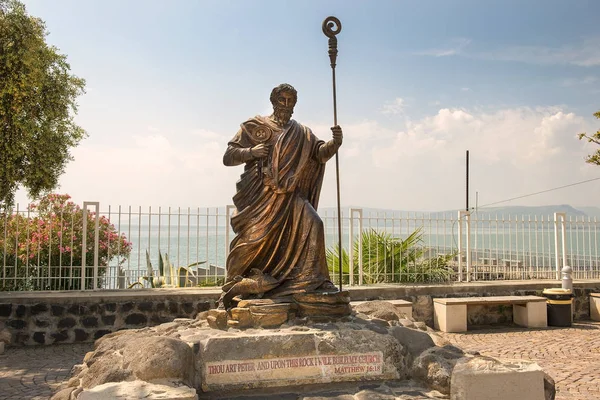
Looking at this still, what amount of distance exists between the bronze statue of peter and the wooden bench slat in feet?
16.0

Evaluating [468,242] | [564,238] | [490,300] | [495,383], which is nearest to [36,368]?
Result: [495,383]

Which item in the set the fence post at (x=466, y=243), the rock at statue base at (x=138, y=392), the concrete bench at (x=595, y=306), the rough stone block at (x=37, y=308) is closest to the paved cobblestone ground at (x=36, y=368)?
the rough stone block at (x=37, y=308)

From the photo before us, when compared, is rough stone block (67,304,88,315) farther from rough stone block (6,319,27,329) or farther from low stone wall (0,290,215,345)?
rough stone block (6,319,27,329)

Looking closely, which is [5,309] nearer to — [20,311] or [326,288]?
[20,311]

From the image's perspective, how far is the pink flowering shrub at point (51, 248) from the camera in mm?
8172

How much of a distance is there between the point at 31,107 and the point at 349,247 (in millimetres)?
6075

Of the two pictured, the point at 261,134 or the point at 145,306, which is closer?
the point at 261,134

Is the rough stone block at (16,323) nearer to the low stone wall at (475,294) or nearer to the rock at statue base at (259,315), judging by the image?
the rock at statue base at (259,315)

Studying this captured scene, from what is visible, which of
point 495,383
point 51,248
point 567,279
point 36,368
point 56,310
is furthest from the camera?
point 567,279

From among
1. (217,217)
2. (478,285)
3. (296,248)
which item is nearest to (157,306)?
(217,217)

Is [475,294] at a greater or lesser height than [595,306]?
greater

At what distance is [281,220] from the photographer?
4801 mm

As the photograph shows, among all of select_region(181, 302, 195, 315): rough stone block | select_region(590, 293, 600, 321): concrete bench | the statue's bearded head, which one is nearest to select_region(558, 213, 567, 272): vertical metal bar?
select_region(590, 293, 600, 321): concrete bench

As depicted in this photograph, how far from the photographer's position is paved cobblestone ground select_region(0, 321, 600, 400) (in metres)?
5.45
